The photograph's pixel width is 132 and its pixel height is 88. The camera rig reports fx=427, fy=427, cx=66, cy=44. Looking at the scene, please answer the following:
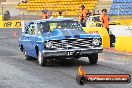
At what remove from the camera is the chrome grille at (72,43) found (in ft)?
42.4

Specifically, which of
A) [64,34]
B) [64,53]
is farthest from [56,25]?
[64,53]

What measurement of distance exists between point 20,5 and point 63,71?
141 feet

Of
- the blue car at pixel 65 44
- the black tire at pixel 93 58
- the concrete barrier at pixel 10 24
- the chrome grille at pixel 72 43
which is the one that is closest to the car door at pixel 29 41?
the blue car at pixel 65 44

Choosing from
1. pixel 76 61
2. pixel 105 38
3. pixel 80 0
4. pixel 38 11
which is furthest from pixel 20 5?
pixel 76 61

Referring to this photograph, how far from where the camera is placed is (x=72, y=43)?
13.0 meters

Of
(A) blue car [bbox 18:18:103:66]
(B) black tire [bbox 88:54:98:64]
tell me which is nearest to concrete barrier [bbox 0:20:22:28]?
(A) blue car [bbox 18:18:103:66]

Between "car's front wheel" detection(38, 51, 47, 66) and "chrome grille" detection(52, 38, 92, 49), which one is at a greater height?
"chrome grille" detection(52, 38, 92, 49)

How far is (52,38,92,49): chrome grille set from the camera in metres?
12.9

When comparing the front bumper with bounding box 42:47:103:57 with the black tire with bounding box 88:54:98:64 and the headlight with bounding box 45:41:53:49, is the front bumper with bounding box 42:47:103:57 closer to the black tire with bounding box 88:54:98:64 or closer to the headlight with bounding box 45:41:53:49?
the headlight with bounding box 45:41:53:49

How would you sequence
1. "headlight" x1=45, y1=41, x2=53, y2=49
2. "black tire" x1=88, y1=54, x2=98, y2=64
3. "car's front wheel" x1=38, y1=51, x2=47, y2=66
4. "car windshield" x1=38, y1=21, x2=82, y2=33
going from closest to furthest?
"headlight" x1=45, y1=41, x2=53, y2=49
"car's front wheel" x1=38, y1=51, x2=47, y2=66
"black tire" x1=88, y1=54, x2=98, y2=64
"car windshield" x1=38, y1=21, x2=82, y2=33

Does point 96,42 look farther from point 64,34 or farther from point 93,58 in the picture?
point 64,34

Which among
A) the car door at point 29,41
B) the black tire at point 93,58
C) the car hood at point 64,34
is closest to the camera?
the car hood at point 64,34

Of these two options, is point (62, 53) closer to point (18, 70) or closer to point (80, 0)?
point (18, 70)

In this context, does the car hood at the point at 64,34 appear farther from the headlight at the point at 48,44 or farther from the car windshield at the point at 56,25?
the car windshield at the point at 56,25
